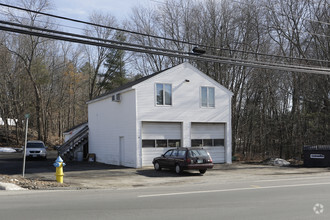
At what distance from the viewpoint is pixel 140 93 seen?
81.8 ft

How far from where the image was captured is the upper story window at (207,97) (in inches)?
1077

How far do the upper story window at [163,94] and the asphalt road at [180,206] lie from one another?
13.7 metres

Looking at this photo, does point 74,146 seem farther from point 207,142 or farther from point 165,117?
point 207,142

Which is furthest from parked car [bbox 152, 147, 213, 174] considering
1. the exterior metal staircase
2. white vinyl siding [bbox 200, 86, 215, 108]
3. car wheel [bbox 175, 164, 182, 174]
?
the exterior metal staircase

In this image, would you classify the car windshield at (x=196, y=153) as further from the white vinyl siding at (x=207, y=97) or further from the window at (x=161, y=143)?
the white vinyl siding at (x=207, y=97)

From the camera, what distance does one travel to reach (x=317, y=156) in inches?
994

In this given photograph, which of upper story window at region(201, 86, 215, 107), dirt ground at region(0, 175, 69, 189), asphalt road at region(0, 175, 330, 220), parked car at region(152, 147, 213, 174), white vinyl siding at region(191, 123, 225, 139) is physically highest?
upper story window at region(201, 86, 215, 107)

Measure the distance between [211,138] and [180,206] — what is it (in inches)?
712

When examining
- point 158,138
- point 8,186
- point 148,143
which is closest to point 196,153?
point 148,143

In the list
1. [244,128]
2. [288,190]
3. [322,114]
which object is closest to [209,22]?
[244,128]

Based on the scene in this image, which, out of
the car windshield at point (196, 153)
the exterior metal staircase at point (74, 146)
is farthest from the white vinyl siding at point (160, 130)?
the exterior metal staircase at point (74, 146)

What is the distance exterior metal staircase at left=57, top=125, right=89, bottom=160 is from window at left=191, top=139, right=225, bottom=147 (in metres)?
11.5

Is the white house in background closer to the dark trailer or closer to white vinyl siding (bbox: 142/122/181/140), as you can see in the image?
white vinyl siding (bbox: 142/122/181/140)

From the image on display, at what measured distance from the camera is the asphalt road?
8.47 metres
